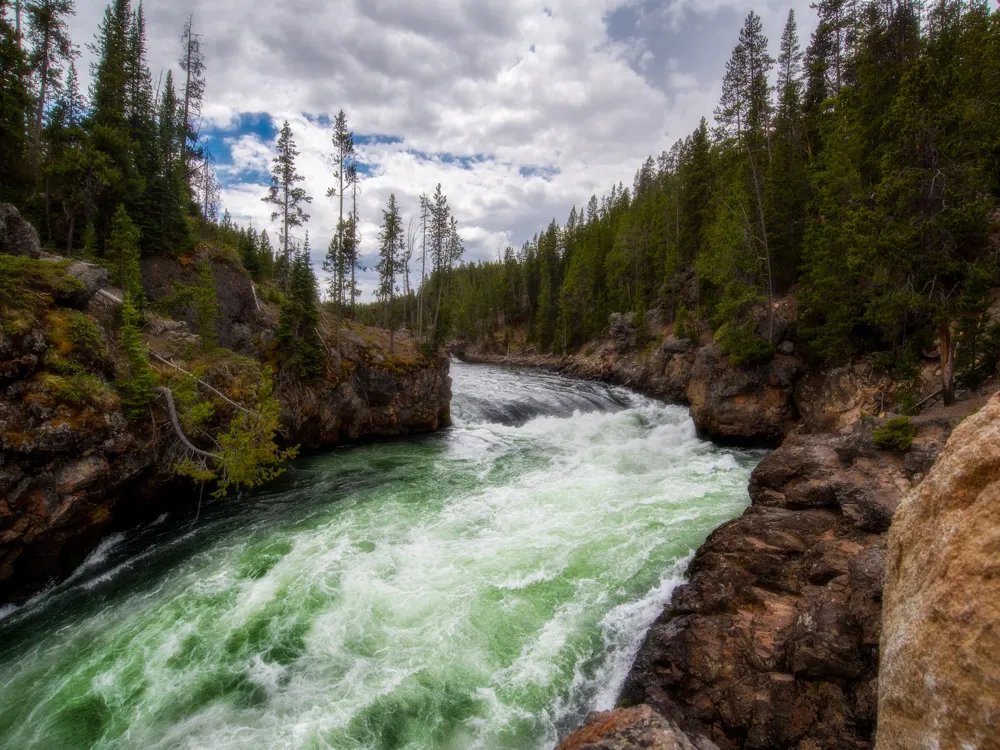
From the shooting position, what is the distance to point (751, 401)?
23.1 meters

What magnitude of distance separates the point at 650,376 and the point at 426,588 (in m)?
32.5

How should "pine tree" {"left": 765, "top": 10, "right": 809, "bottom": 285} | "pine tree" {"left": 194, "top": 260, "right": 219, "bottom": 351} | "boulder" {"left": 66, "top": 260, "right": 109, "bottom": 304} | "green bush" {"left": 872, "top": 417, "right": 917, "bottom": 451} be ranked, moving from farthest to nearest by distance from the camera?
"pine tree" {"left": 765, "top": 10, "right": 809, "bottom": 285}
"pine tree" {"left": 194, "top": 260, "right": 219, "bottom": 351}
"boulder" {"left": 66, "top": 260, "right": 109, "bottom": 304}
"green bush" {"left": 872, "top": 417, "right": 917, "bottom": 451}

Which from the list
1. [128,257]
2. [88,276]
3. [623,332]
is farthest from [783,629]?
[623,332]

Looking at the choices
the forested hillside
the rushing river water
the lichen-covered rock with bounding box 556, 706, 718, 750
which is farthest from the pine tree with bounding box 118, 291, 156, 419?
the forested hillside

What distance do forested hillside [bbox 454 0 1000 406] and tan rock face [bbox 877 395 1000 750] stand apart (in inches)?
529

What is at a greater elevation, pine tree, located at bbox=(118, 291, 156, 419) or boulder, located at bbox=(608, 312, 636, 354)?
boulder, located at bbox=(608, 312, 636, 354)

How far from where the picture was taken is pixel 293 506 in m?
14.3

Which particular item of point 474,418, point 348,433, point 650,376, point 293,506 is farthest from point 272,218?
point 650,376

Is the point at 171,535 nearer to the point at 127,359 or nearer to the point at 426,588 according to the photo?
the point at 127,359

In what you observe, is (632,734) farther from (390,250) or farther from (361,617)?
(390,250)

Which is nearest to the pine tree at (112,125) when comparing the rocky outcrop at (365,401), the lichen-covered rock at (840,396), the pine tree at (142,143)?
the pine tree at (142,143)

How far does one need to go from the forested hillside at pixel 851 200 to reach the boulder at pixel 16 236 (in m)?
26.4

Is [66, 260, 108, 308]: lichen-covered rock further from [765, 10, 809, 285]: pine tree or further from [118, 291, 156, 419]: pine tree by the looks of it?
[765, 10, 809, 285]: pine tree

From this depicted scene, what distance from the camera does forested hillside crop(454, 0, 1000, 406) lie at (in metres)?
12.5
